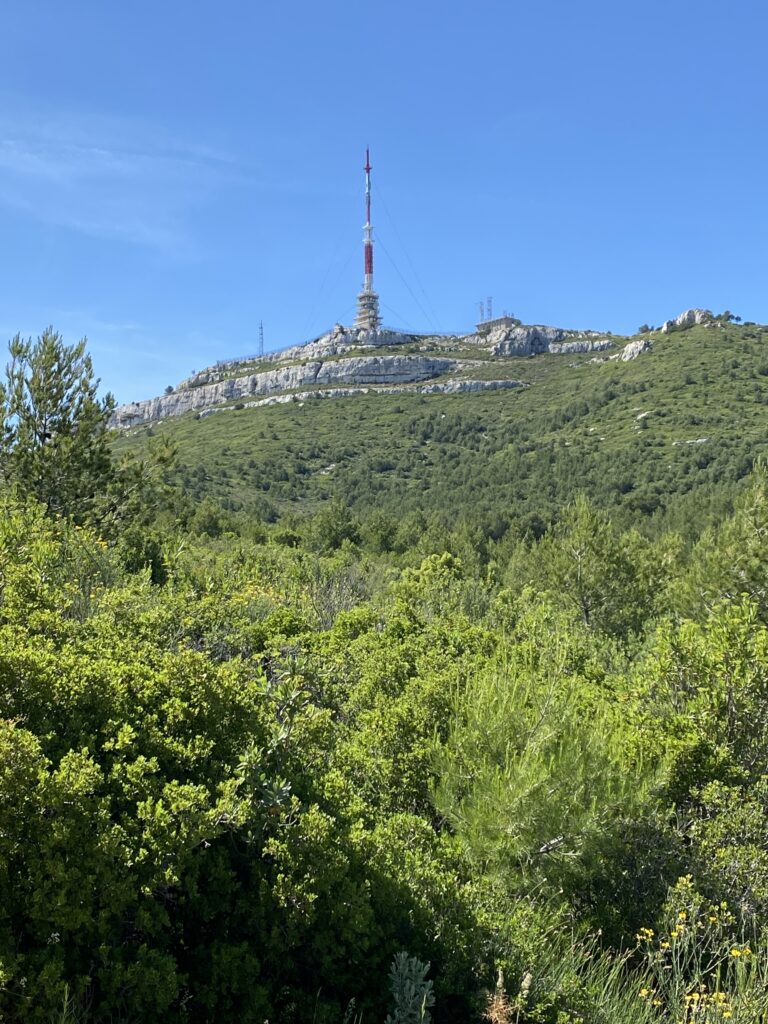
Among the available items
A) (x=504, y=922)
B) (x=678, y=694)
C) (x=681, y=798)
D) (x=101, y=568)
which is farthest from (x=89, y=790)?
(x=101, y=568)

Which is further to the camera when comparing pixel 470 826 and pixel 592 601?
pixel 592 601

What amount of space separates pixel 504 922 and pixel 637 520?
48614mm

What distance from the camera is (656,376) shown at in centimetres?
8856

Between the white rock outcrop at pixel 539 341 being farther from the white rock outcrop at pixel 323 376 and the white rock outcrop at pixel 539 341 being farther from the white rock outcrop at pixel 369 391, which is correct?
the white rock outcrop at pixel 369 391

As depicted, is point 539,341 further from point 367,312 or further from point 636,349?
point 367,312

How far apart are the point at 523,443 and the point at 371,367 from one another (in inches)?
1797

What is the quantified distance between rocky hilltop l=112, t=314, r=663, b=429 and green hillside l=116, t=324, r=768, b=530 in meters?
5.06

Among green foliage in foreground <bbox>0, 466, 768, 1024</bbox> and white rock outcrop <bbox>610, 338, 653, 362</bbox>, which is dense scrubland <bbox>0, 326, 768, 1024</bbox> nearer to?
green foliage in foreground <bbox>0, 466, 768, 1024</bbox>

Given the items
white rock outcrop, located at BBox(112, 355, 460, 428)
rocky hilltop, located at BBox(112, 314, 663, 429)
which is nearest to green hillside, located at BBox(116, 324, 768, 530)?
rocky hilltop, located at BBox(112, 314, 663, 429)

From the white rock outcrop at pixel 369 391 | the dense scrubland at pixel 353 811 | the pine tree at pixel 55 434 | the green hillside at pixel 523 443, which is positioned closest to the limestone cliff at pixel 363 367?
the white rock outcrop at pixel 369 391

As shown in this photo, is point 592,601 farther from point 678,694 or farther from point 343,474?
point 343,474

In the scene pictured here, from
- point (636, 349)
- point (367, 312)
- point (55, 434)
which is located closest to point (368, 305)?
point (367, 312)

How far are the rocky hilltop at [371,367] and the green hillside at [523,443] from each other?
199 inches

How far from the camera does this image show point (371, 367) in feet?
395
